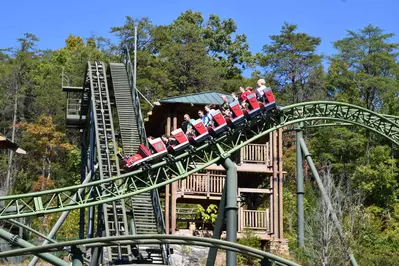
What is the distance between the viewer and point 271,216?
91.7 ft

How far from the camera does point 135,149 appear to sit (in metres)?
22.2

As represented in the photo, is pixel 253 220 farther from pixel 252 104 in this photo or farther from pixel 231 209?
pixel 231 209

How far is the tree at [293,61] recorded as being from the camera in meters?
50.2

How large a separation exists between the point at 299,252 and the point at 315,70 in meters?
29.1

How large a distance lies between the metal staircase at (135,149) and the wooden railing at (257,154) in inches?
241

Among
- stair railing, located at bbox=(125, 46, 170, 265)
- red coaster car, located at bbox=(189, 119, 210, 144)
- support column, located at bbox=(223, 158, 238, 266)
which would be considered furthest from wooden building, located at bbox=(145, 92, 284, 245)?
support column, located at bbox=(223, 158, 238, 266)

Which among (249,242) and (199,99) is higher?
(199,99)

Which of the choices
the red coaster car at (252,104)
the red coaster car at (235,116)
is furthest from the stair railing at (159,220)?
the red coaster car at (252,104)

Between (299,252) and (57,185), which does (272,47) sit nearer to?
(57,185)

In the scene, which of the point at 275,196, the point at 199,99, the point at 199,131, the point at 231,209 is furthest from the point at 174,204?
the point at 231,209

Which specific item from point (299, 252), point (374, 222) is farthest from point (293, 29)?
point (299, 252)

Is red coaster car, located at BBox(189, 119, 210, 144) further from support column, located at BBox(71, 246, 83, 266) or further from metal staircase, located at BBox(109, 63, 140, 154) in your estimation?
support column, located at BBox(71, 246, 83, 266)

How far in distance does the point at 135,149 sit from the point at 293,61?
29855mm

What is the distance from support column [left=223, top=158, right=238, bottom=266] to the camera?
16344 millimetres
